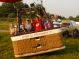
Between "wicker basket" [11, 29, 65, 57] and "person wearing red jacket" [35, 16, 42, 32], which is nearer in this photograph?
"wicker basket" [11, 29, 65, 57]

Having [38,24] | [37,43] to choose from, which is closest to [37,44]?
[37,43]

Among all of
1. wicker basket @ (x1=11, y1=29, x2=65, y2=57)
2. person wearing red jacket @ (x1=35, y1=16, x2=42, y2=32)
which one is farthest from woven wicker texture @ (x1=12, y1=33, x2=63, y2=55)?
person wearing red jacket @ (x1=35, y1=16, x2=42, y2=32)

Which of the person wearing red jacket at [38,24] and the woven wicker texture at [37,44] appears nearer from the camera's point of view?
the woven wicker texture at [37,44]

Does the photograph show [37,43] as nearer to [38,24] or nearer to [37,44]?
[37,44]

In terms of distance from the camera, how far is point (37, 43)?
593 inches

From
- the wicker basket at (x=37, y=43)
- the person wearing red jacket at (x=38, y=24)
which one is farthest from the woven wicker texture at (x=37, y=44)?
the person wearing red jacket at (x=38, y=24)

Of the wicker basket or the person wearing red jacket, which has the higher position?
the person wearing red jacket

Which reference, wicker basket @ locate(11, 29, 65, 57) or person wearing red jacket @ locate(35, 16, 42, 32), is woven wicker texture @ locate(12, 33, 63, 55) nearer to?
wicker basket @ locate(11, 29, 65, 57)

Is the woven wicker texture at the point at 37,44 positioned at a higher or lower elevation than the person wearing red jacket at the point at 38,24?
lower

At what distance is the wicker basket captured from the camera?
48.8 feet

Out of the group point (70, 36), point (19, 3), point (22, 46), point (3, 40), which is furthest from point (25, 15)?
point (70, 36)

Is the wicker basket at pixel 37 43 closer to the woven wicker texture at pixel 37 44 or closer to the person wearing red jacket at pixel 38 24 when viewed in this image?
the woven wicker texture at pixel 37 44

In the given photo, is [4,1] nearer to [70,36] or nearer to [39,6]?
[39,6]

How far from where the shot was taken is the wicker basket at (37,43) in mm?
14883
